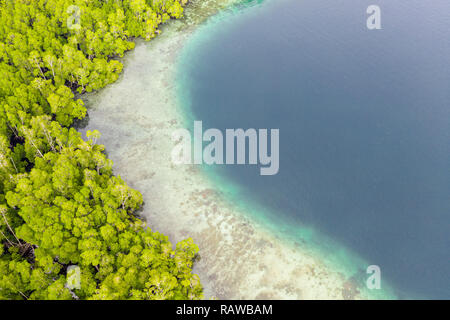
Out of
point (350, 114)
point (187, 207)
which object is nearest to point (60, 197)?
point (187, 207)

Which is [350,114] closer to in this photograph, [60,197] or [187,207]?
[187,207]

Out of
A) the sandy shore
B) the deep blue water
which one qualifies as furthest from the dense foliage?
the deep blue water

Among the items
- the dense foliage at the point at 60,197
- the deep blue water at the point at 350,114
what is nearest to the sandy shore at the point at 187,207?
the dense foliage at the point at 60,197

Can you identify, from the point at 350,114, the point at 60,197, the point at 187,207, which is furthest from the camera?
the point at 350,114

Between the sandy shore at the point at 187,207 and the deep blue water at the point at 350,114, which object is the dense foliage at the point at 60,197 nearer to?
the sandy shore at the point at 187,207

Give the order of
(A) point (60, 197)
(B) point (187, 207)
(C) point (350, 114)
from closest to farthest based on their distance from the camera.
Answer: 1. (A) point (60, 197)
2. (B) point (187, 207)
3. (C) point (350, 114)

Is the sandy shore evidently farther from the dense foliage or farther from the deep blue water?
the deep blue water
